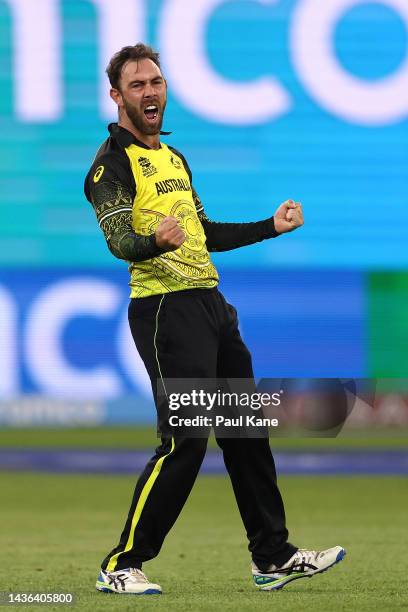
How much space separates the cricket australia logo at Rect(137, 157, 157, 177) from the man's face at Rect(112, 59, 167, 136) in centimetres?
11

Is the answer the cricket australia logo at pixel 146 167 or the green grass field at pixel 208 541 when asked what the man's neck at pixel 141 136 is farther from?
the green grass field at pixel 208 541

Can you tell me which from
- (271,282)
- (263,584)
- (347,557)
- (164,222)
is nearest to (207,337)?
(164,222)

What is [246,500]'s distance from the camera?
4.83 metres

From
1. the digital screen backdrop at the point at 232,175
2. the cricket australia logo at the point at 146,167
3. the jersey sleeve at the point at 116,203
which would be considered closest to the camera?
the jersey sleeve at the point at 116,203

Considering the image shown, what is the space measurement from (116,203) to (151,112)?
0.38 m

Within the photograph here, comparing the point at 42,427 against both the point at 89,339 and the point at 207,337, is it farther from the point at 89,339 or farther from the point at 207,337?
Answer: the point at 207,337

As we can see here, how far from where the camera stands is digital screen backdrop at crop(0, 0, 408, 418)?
12.7m

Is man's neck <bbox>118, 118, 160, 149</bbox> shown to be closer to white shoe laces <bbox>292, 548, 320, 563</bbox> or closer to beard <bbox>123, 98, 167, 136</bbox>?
beard <bbox>123, 98, 167, 136</bbox>

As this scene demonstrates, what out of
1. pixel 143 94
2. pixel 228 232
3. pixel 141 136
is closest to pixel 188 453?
pixel 228 232

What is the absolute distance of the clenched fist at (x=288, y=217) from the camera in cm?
486

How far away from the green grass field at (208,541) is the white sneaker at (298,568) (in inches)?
2.1

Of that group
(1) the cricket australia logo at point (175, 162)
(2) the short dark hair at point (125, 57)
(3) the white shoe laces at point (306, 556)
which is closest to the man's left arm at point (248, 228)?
(1) the cricket australia logo at point (175, 162)

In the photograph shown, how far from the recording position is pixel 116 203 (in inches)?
182
